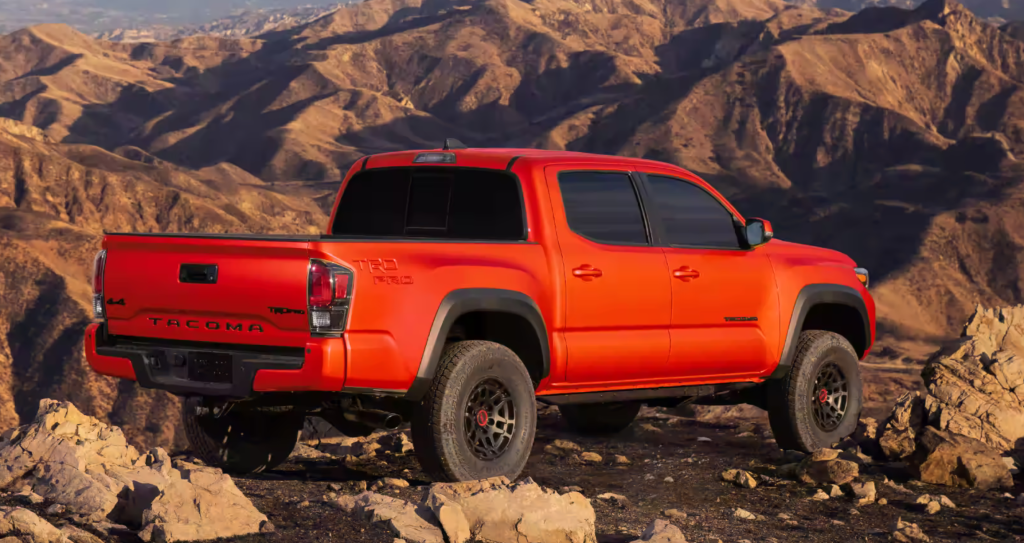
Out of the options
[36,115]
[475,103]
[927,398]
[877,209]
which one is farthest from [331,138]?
[927,398]

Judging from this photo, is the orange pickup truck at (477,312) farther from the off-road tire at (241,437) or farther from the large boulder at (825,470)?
the large boulder at (825,470)

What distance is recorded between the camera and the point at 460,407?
6387 millimetres

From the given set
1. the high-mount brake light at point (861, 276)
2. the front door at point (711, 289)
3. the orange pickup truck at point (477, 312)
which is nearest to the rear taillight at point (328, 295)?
the orange pickup truck at point (477, 312)

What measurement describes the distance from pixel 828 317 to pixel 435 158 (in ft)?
11.4

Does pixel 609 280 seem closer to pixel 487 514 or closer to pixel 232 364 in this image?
pixel 487 514

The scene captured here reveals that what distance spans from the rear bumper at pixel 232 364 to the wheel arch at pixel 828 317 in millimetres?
3640

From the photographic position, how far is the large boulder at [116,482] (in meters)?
5.46

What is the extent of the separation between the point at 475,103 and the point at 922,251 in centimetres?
7975

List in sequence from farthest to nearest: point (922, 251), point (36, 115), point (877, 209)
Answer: point (36, 115) < point (877, 209) < point (922, 251)

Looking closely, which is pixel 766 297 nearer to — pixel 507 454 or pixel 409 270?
pixel 507 454

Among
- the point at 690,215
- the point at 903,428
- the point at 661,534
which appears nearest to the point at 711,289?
the point at 690,215

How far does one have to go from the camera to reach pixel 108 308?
254 inches

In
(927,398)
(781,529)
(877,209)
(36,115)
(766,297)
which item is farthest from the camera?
(36,115)

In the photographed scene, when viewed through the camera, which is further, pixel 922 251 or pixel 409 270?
pixel 922 251
